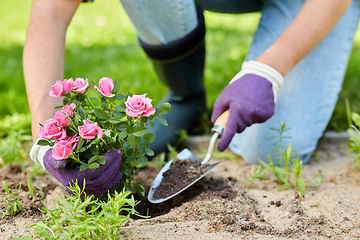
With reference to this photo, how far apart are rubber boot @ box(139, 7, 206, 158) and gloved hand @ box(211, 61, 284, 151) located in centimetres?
53

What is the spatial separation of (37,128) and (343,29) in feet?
5.90

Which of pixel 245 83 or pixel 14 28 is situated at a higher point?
pixel 245 83

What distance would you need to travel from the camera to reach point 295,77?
6.46 ft

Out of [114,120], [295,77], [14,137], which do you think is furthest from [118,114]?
[295,77]

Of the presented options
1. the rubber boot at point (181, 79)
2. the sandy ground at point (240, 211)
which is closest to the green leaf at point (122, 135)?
the sandy ground at point (240, 211)

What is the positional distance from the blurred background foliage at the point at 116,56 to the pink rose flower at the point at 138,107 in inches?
39.4

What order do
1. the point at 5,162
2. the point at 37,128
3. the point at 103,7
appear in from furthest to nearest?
the point at 103,7 → the point at 5,162 → the point at 37,128

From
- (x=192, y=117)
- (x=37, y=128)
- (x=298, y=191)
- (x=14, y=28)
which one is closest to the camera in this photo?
(x=37, y=128)

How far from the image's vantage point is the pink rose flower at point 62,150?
3.31ft

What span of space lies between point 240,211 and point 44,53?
104 cm

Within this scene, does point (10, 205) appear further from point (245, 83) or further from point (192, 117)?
point (192, 117)

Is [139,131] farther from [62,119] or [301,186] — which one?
[301,186]

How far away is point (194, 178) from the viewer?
139 cm

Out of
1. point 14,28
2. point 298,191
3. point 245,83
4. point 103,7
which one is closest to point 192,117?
point 245,83
